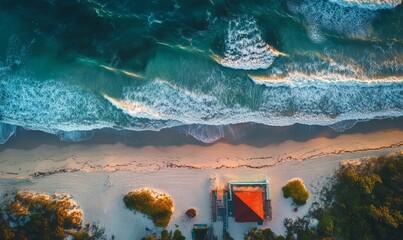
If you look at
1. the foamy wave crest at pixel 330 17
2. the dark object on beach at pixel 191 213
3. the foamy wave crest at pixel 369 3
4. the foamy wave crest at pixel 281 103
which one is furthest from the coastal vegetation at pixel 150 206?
the foamy wave crest at pixel 369 3

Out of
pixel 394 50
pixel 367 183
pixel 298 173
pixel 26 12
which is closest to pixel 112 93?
pixel 26 12

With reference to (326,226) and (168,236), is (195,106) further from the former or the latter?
(326,226)

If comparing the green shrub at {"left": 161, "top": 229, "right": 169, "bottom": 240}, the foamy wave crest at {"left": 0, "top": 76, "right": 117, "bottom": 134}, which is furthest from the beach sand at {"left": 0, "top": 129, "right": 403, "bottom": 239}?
the foamy wave crest at {"left": 0, "top": 76, "right": 117, "bottom": 134}

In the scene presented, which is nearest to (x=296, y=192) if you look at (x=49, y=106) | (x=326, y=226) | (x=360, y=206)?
(x=326, y=226)

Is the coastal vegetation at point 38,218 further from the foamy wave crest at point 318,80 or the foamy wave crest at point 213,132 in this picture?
the foamy wave crest at point 318,80

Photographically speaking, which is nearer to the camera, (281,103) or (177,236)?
(177,236)
